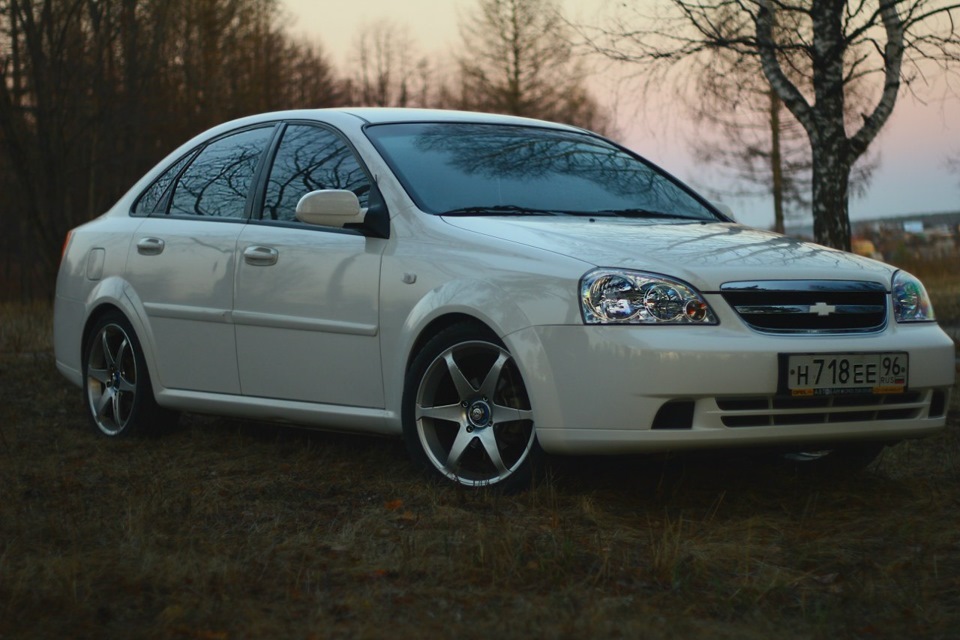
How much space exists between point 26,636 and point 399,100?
54.8m

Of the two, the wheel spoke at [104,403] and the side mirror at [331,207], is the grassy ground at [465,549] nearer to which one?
the wheel spoke at [104,403]

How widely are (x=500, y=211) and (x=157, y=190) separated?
2.41m

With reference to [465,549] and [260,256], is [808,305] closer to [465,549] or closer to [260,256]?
[465,549]

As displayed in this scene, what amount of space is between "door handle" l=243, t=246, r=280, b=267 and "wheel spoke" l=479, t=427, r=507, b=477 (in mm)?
1424

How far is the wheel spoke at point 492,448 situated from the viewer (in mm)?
4902

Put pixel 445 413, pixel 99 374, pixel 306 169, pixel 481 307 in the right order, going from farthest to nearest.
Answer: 1. pixel 99 374
2. pixel 306 169
3. pixel 445 413
4. pixel 481 307

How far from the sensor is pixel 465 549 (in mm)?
3996

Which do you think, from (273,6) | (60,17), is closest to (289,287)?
(60,17)

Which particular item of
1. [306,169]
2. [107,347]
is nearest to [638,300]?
[306,169]

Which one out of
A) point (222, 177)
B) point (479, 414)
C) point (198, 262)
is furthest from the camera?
point (222, 177)

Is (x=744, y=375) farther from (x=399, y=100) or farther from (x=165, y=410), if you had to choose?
(x=399, y=100)

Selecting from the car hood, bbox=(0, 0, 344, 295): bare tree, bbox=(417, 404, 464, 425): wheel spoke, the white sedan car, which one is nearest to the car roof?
the white sedan car

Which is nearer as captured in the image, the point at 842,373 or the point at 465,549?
the point at 465,549

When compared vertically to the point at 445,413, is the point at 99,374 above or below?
below
